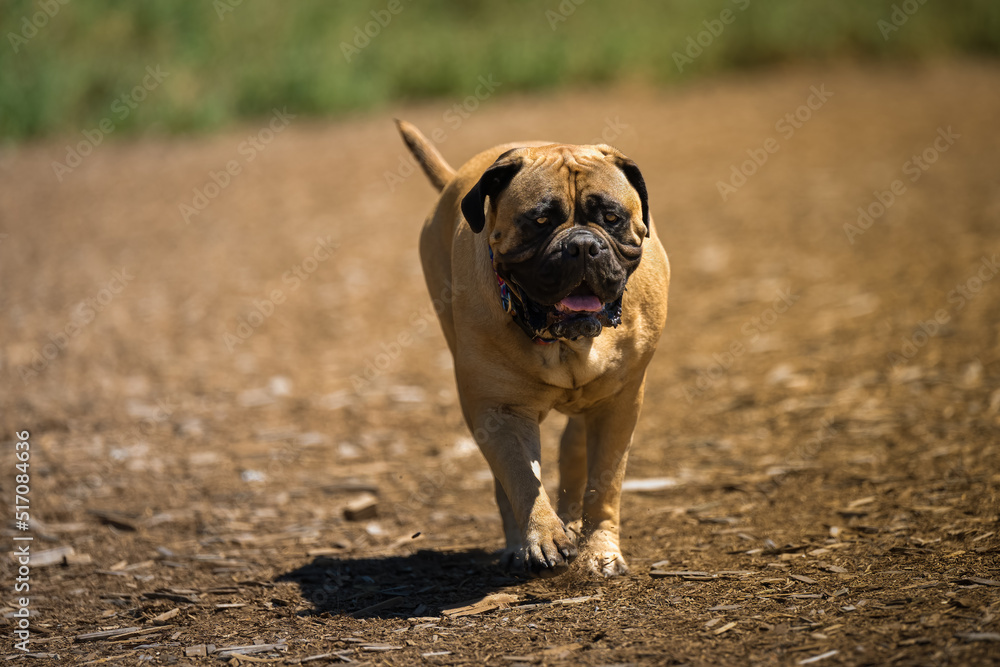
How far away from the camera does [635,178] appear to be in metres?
3.98

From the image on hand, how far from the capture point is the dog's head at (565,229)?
3.66 m

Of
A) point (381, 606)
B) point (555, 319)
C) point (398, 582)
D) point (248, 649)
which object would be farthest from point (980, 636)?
point (248, 649)

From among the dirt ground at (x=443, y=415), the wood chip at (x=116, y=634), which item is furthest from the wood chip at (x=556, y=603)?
the wood chip at (x=116, y=634)

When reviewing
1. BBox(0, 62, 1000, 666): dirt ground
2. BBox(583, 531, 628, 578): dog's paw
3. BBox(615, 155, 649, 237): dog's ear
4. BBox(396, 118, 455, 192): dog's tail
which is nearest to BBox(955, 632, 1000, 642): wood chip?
BBox(0, 62, 1000, 666): dirt ground

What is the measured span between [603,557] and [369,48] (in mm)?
15368

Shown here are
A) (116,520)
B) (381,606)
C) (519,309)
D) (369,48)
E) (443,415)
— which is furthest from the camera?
(369,48)

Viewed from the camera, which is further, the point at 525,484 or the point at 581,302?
the point at 525,484

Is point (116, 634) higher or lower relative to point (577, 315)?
lower

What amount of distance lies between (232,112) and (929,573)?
1453 centimetres

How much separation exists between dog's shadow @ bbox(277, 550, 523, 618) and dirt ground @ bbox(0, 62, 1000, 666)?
2 centimetres

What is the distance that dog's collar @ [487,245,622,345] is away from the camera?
12.6ft

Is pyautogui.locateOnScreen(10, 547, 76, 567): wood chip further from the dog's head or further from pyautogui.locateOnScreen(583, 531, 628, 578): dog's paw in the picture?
the dog's head

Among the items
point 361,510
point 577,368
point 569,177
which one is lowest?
point 361,510

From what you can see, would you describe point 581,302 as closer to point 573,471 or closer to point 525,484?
point 525,484
